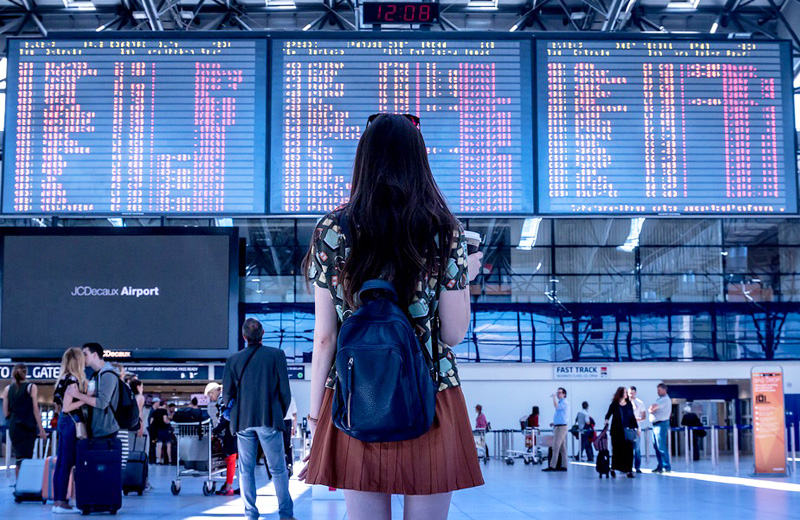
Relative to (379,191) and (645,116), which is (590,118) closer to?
(645,116)

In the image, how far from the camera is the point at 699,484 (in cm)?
1228

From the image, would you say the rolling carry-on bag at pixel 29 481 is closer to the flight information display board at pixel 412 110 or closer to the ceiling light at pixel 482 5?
the flight information display board at pixel 412 110

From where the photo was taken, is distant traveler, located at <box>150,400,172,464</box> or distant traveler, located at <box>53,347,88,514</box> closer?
distant traveler, located at <box>53,347,88,514</box>

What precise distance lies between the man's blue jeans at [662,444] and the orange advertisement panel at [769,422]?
1.65 metres

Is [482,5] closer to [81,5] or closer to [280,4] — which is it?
[280,4]

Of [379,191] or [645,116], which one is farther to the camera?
[645,116]

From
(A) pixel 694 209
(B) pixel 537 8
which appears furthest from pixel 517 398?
(A) pixel 694 209

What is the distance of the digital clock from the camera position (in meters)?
11.0

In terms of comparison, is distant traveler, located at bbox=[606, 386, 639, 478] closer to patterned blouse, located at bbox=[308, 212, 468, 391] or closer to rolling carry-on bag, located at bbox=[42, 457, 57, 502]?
rolling carry-on bag, located at bbox=[42, 457, 57, 502]

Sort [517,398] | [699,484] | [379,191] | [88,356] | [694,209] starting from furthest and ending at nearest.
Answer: [517,398]
[699,484]
[694,209]
[88,356]
[379,191]

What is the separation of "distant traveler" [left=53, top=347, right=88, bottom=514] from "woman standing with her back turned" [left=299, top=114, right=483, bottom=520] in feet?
20.8

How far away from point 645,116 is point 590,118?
633mm

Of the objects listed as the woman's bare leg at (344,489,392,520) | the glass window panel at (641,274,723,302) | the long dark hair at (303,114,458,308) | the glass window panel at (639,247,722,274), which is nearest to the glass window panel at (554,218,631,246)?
the glass window panel at (639,247,722,274)

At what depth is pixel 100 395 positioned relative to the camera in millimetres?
8031
